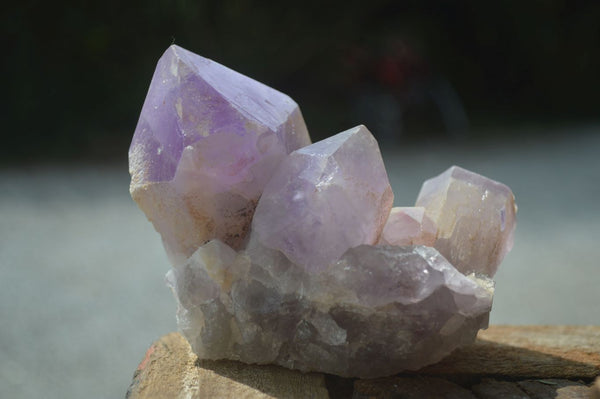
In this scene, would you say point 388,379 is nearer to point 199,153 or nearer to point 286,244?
point 286,244

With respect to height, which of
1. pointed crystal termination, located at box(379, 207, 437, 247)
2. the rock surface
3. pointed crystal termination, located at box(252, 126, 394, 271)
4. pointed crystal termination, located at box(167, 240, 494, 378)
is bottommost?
the rock surface

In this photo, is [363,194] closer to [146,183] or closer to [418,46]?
[146,183]

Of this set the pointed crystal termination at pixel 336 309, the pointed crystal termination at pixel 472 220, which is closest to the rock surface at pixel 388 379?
the pointed crystal termination at pixel 336 309

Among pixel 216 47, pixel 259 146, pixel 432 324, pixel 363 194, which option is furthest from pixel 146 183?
pixel 216 47

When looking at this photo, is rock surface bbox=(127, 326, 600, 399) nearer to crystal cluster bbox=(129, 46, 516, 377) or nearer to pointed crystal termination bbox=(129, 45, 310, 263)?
crystal cluster bbox=(129, 46, 516, 377)

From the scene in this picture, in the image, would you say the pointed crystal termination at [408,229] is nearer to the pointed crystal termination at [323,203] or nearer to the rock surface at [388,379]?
the pointed crystal termination at [323,203]

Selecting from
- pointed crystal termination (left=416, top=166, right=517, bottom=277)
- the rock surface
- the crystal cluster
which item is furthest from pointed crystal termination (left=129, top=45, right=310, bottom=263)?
pointed crystal termination (left=416, top=166, right=517, bottom=277)
